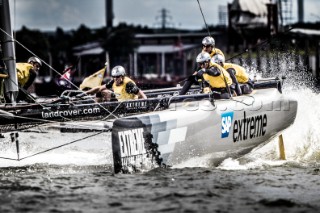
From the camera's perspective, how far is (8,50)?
1198 cm

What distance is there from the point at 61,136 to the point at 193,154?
2837mm

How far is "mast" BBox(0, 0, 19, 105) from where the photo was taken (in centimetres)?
1184

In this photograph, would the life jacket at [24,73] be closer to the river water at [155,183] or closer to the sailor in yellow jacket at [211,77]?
the river water at [155,183]

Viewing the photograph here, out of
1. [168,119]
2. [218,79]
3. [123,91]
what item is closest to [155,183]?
[168,119]

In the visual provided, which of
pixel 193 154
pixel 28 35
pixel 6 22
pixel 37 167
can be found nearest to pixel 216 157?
pixel 193 154

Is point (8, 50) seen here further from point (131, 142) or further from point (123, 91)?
point (131, 142)

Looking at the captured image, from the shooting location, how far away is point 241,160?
39.1 feet

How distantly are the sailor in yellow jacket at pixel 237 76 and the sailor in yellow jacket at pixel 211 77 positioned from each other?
0.69 ft

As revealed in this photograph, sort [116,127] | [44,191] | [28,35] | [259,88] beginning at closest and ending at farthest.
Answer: [44,191]
[116,127]
[259,88]
[28,35]

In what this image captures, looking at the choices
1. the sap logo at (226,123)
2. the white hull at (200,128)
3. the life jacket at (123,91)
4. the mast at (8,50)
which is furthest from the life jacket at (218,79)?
the mast at (8,50)

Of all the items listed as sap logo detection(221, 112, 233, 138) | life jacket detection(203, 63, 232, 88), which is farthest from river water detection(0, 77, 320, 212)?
life jacket detection(203, 63, 232, 88)

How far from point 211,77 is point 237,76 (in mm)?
1147

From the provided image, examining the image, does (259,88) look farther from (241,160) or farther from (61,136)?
(61,136)

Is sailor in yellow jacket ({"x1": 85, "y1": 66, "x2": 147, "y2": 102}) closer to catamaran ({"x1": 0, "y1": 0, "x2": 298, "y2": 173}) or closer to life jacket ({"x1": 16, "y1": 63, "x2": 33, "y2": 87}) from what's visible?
catamaran ({"x1": 0, "y1": 0, "x2": 298, "y2": 173})
